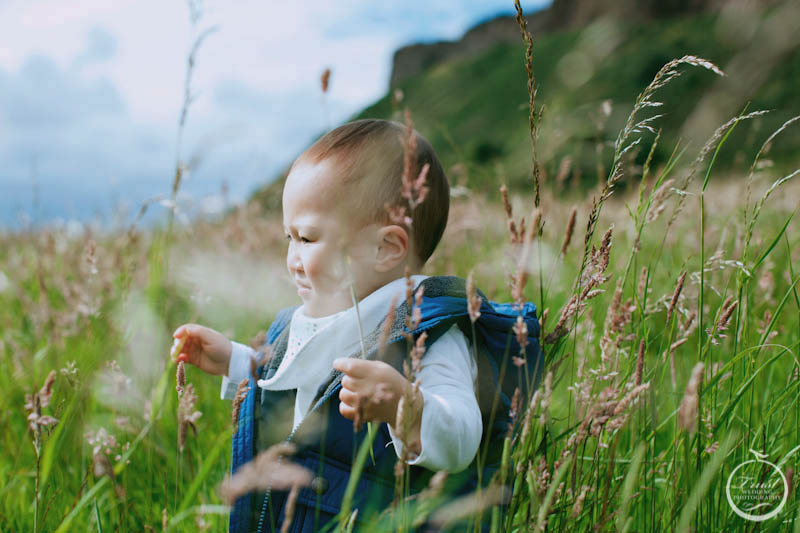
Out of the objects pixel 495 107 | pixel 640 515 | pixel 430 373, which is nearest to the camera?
pixel 430 373

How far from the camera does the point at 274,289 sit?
12.7 ft

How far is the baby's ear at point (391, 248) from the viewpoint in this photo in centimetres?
174

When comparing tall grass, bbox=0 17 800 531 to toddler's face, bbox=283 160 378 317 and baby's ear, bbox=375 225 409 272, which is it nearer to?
baby's ear, bbox=375 225 409 272

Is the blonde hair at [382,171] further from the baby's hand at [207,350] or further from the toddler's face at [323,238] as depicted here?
the baby's hand at [207,350]

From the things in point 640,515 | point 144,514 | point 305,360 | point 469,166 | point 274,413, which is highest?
point 469,166

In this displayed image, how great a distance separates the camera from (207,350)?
2041 mm

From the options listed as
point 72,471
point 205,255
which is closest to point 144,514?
point 72,471

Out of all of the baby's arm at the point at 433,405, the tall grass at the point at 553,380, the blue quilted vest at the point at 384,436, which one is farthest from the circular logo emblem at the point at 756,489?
the baby's arm at the point at 433,405

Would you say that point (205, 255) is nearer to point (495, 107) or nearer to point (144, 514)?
point (144, 514)

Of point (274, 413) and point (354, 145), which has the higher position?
point (354, 145)

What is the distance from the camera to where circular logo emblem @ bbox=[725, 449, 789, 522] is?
1446 millimetres

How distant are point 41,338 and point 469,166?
3050 mm

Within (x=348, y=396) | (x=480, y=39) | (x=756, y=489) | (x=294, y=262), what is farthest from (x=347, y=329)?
(x=480, y=39)

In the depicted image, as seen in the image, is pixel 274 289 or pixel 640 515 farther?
pixel 274 289
